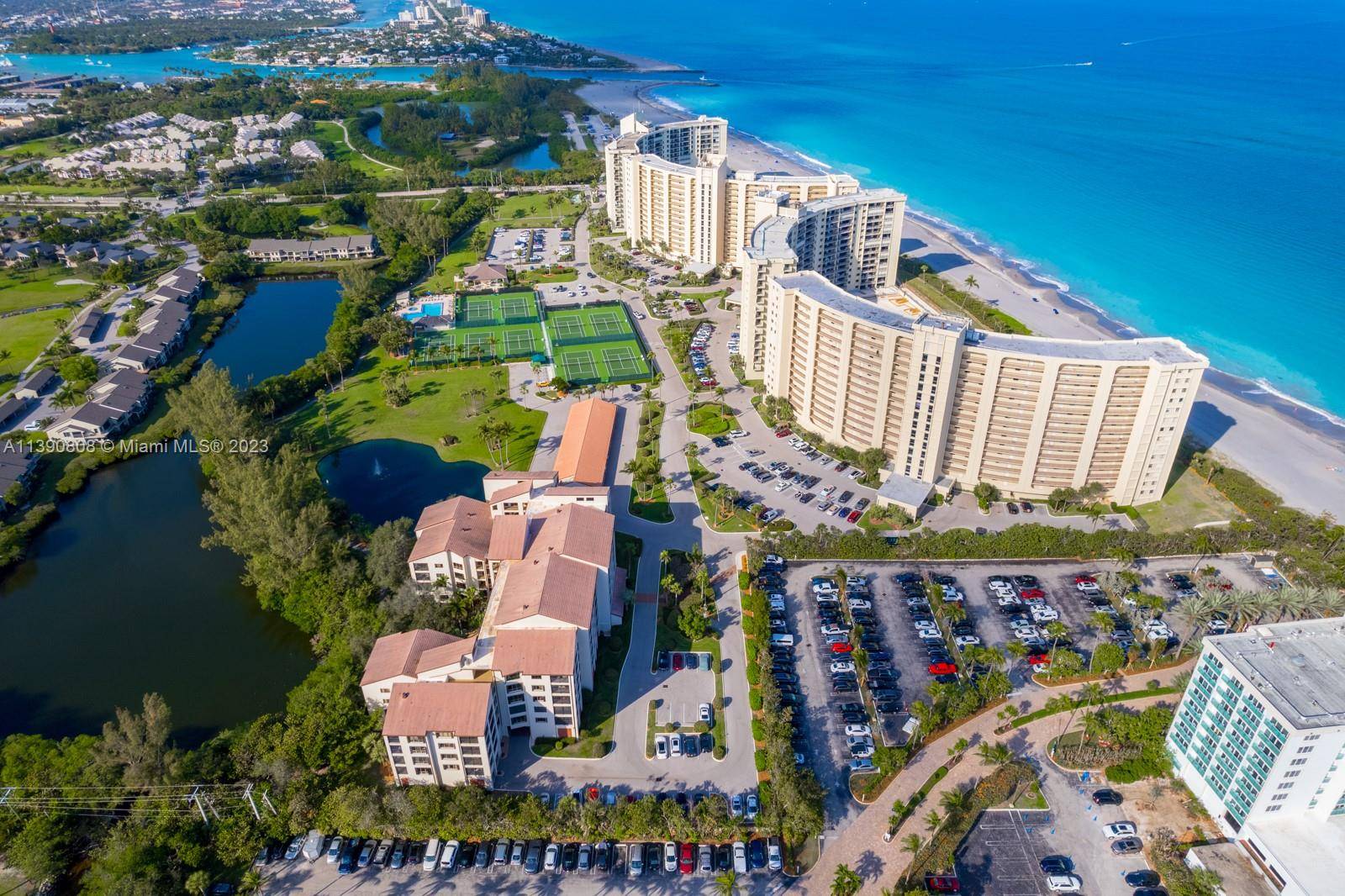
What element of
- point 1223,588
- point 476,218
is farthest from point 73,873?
point 476,218

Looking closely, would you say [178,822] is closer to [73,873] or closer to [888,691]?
[73,873]

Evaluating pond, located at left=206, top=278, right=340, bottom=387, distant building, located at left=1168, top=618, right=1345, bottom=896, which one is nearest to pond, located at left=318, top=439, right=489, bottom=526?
pond, located at left=206, top=278, right=340, bottom=387

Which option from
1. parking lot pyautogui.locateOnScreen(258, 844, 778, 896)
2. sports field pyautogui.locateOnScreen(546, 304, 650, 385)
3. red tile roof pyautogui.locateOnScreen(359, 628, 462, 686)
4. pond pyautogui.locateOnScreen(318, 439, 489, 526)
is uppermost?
red tile roof pyautogui.locateOnScreen(359, 628, 462, 686)

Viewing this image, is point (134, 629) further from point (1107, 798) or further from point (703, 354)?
point (1107, 798)

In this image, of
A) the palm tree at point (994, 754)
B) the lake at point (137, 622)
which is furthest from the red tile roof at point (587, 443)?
the palm tree at point (994, 754)

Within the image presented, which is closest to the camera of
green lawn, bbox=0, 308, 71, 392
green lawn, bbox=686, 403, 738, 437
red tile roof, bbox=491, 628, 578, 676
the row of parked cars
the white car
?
the white car

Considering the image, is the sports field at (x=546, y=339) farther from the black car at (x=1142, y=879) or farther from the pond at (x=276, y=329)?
the black car at (x=1142, y=879)

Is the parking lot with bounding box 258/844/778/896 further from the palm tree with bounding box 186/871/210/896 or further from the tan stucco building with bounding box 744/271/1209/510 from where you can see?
the tan stucco building with bounding box 744/271/1209/510
